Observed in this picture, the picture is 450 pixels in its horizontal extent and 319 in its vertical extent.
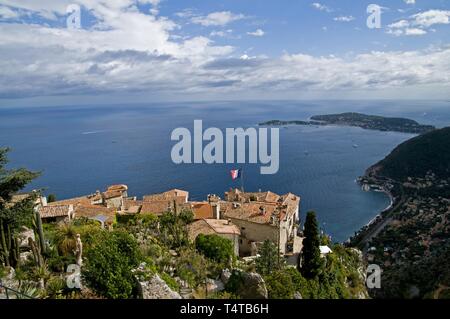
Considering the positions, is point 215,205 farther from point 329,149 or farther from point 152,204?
point 329,149

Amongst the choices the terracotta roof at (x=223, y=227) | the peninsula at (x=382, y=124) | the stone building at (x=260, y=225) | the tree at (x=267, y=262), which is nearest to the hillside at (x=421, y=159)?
the stone building at (x=260, y=225)

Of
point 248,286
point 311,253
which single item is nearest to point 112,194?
point 311,253

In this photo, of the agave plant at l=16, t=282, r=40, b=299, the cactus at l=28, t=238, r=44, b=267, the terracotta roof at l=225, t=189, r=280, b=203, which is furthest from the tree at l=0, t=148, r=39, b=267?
the terracotta roof at l=225, t=189, r=280, b=203

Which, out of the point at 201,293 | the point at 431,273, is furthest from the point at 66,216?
the point at 431,273

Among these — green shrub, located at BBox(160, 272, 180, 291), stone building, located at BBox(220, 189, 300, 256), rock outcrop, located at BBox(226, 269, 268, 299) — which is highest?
green shrub, located at BBox(160, 272, 180, 291)

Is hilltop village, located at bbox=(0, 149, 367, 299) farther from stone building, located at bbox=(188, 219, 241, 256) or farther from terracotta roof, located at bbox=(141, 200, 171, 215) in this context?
terracotta roof, located at bbox=(141, 200, 171, 215)

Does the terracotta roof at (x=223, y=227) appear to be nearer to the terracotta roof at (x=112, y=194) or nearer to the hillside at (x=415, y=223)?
the hillside at (x=415, y=223)
